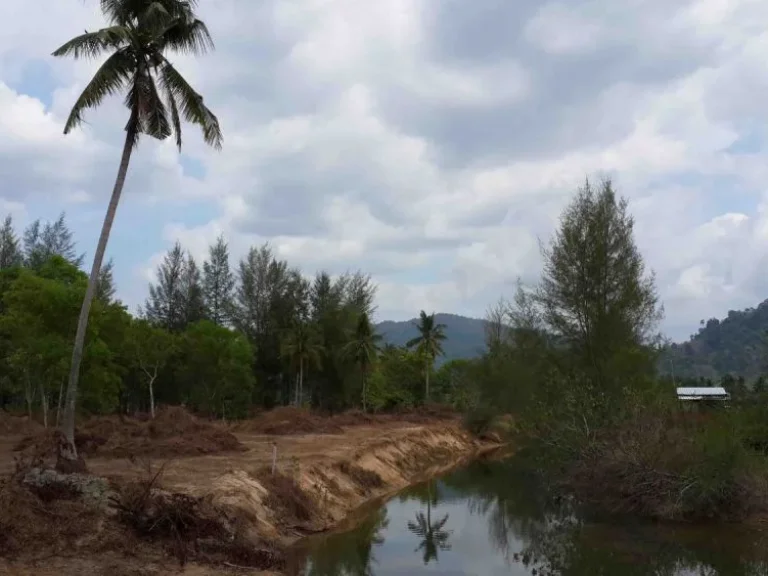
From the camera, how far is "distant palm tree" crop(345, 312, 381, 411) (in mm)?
58375

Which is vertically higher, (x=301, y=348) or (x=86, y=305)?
(x=301, y=348)

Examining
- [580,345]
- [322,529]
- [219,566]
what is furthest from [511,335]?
[219,566]

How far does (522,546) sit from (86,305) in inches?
553

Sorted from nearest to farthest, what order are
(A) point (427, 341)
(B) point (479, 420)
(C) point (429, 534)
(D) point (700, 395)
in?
(C) point (429, 534)
(D) point (700, 395)
(B) point (479, 420)
(A) point (427, 341)

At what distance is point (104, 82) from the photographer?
61.8ft

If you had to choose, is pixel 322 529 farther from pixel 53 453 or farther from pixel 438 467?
pixel 438 467

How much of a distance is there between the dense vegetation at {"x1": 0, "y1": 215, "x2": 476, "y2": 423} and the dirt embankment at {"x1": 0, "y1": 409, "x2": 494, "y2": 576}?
6.30 m

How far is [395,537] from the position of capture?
22891 millimetres

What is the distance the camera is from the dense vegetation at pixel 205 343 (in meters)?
37.9

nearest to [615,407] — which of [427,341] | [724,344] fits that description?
[427,341]

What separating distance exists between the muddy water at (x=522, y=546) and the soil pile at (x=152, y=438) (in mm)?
8282

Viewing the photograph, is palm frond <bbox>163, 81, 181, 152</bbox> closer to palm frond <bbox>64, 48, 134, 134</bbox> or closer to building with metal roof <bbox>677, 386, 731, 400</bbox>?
palm frond <bbox>64, 48, 134, 134</bbox>

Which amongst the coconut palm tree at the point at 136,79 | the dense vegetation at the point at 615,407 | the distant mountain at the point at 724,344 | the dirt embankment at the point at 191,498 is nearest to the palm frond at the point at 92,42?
the coconut palm tree at the point at 136,79

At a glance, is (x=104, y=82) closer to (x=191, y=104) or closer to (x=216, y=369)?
(x=191, y=104)
